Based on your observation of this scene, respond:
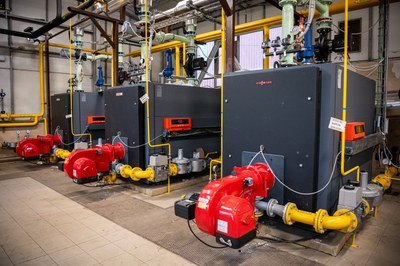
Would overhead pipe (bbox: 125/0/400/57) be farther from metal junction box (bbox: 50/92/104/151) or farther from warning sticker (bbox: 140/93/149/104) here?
warning sticker (bbox: 140/93/149/104)

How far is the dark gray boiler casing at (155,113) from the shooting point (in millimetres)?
3621

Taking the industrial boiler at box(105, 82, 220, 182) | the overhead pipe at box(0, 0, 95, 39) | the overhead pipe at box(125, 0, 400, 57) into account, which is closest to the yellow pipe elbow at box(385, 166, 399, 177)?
the overhead pipe at box(125, 0, 400, 57)

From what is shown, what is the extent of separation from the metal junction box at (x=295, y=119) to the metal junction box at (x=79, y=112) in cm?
366

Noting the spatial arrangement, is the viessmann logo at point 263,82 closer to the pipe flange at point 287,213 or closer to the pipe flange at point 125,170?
the pipe flange at point 287,213

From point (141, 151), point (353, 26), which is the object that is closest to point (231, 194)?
point (141, 151)

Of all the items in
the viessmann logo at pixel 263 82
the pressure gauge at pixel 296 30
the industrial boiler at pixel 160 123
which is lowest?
the industrial boiler at pixel 160 123

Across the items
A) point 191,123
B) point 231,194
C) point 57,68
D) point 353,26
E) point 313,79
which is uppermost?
point 353,26

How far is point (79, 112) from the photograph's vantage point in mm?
5246

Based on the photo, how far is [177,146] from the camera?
3.95m

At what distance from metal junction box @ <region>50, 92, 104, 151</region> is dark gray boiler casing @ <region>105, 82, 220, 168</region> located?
56.1 inches

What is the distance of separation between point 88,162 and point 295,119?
2.31 meters

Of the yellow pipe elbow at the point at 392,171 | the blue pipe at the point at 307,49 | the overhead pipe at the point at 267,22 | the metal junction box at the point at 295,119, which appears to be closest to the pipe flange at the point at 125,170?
the metal junction box at the point at 295,119

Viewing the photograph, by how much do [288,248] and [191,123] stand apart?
2.36 m

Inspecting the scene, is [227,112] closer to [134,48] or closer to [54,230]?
[54,230]
